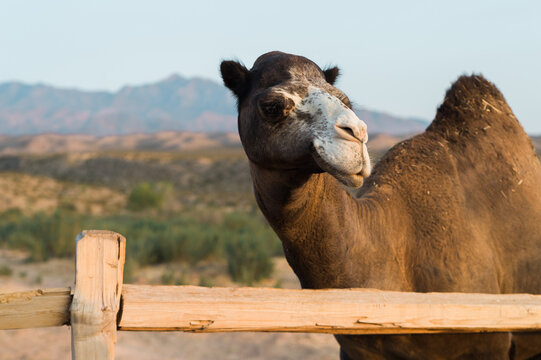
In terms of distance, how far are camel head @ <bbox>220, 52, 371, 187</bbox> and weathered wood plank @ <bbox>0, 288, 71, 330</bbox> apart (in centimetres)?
124

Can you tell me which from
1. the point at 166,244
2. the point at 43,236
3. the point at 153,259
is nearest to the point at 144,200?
the point at 43,236

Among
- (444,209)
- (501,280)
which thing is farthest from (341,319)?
(501,280)

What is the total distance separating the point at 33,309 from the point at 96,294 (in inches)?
11.3

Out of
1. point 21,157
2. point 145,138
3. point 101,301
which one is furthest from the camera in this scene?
point 145,138

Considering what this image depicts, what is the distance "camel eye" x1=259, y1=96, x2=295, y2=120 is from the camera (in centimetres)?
306

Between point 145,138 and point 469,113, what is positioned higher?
point 469,113

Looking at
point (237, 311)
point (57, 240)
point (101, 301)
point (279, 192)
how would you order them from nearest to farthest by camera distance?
point (101, 301)
point (237, 311)
point (279, 192)
point (57, 240)

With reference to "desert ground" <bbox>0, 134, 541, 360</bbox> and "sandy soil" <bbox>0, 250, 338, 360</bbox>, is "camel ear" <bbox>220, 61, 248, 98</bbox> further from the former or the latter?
"sandy soil" <bbox>0, 250, 338, 360</bbox>

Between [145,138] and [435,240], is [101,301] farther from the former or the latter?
[145,138]

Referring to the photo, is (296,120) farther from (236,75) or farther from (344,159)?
(236,75)

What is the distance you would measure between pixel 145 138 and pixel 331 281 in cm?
18178

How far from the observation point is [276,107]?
3.10m

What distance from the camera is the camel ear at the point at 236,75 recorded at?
3.64m

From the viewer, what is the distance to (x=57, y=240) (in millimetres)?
14195
